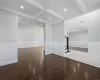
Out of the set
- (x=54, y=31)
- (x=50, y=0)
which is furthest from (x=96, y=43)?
(x=54, y=31)

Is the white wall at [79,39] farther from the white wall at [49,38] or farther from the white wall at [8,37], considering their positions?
the white wall at [8,37]

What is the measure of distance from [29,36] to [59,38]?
6228 mm

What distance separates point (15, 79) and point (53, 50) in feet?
14.6

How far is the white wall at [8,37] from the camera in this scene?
10.7 ft

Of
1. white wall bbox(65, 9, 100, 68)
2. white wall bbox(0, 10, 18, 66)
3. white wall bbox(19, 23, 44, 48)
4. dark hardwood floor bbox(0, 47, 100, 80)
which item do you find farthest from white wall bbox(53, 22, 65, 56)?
white wall bbox(19, 23, 44, 48)

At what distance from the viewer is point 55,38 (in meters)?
6.10

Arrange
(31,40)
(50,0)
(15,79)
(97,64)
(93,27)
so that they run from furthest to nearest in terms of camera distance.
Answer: (31,40)
(93,27)
(97,64)
(50,0)
(15,79)

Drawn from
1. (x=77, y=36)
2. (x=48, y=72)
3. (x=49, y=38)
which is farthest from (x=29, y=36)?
(x=48, y=72)

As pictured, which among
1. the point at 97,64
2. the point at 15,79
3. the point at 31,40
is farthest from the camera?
the point at 31,40

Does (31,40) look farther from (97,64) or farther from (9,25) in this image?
(97,64)

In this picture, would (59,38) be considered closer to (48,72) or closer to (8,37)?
(48,72)

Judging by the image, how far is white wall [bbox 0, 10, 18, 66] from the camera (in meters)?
3.26

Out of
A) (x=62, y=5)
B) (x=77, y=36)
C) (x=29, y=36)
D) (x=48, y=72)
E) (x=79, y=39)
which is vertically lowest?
(x=48, y=72)

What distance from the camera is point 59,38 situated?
5621 mm
